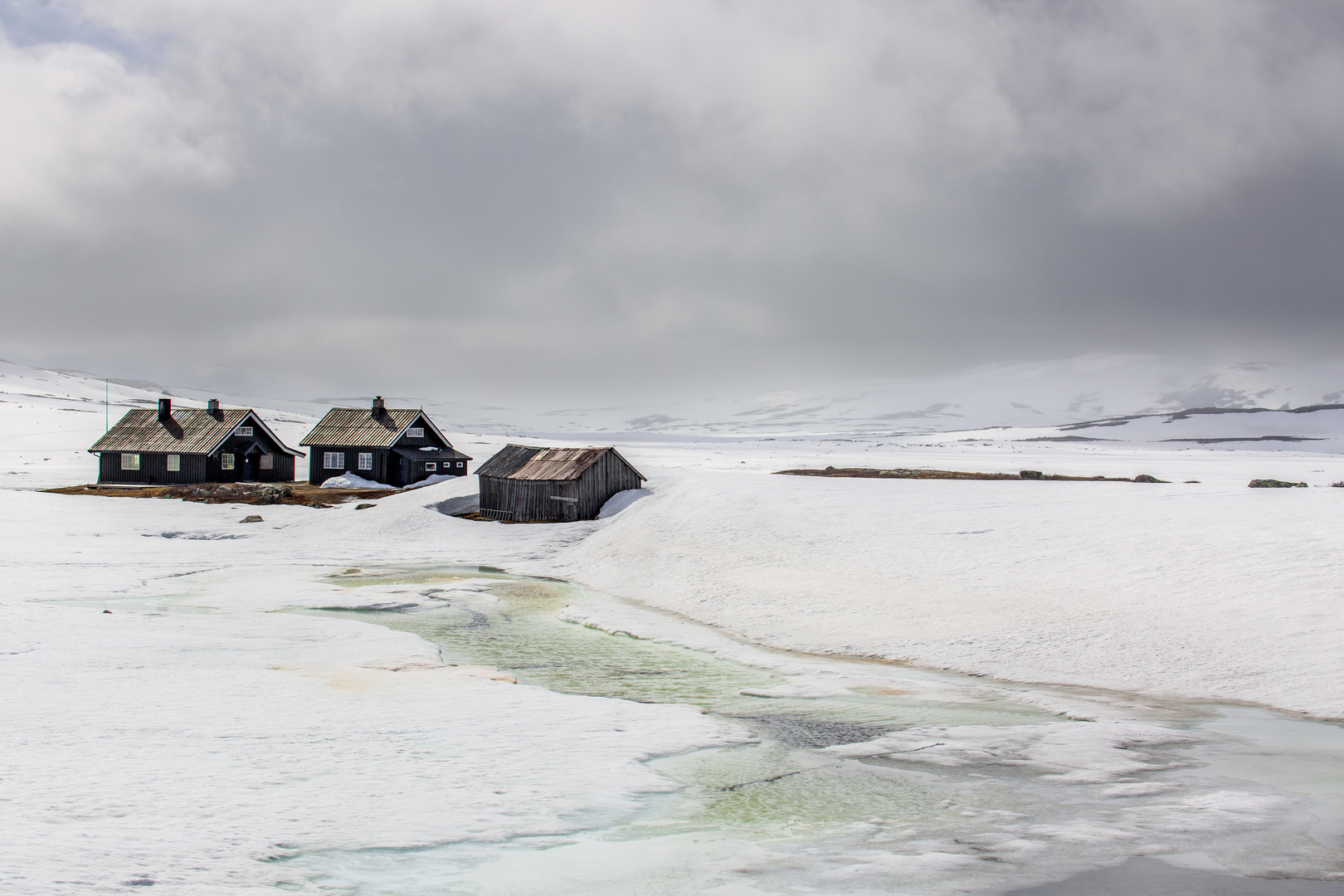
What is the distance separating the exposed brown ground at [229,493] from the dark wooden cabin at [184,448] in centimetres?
208

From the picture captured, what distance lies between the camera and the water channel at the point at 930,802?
26.1 feet

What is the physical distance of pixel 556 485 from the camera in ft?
144

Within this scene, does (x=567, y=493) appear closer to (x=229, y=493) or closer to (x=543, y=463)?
(x=543, y=463)

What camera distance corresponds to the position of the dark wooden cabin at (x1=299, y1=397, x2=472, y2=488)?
64375mm

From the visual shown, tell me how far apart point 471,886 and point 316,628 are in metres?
14.4

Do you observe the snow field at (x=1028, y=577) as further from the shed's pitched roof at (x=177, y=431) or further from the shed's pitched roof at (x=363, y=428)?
the shed's pitched roof at (x=177, y=431)

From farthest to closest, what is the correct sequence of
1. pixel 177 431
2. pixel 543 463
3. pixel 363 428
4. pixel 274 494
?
pixel 363 428 → pixel 177 431 → pixel 274 494 → pixel 543 463

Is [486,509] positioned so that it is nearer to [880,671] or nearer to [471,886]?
[880,671]

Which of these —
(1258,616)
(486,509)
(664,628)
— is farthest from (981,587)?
(486,509)

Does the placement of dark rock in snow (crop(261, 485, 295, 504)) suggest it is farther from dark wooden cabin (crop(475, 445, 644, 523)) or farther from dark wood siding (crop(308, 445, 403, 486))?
dark wooden cabin (crop(475, 445, 644, 523))

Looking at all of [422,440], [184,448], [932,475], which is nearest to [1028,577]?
[932,475]

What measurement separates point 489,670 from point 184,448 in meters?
54.6

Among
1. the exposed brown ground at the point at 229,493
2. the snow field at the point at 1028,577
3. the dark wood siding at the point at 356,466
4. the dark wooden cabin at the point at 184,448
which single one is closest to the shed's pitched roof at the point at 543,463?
the snow field at the point at 1028,577

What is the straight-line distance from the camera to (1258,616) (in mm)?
18250
